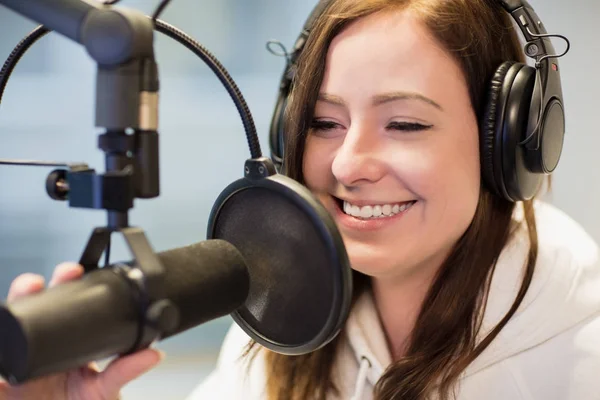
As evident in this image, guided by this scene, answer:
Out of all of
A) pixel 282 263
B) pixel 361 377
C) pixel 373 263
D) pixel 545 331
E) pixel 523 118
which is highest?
pixel 523 118

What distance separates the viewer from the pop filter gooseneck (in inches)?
22.6

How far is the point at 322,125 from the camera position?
3.50 ft

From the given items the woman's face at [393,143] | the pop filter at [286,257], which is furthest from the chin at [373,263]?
the pop filter at [286,257]

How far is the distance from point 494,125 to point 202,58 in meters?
0.60

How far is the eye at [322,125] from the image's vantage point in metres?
1.06

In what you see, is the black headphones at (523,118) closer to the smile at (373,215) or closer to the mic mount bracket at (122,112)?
the smile at (373,215)

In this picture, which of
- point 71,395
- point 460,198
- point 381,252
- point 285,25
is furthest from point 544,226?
point 285,25

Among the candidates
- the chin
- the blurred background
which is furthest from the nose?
the blurred background

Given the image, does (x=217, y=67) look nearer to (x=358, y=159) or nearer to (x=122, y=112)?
(x=122, y=112)

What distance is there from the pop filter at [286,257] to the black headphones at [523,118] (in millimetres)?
506

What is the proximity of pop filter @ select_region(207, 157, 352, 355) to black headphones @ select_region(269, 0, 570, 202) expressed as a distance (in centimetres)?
51

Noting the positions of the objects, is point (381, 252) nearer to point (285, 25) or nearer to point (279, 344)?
point (279, 344)

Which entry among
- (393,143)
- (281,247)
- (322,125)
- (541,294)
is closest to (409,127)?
(393,143)

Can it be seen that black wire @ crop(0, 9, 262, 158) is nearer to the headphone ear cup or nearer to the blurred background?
the headphone ear cup
